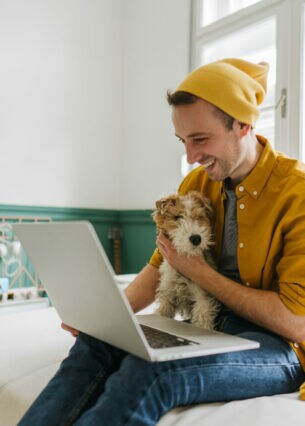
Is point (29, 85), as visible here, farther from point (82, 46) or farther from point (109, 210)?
point (109, 210)


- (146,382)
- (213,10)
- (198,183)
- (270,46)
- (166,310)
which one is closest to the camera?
(146,382)

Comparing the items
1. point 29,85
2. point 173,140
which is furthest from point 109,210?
point 29,85

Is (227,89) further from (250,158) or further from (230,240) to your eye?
(230,240)

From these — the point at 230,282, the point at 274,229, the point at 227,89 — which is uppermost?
the point at 227,89

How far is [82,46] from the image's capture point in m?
3.35

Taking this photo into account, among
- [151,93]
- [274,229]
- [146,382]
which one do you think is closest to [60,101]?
[151,93]

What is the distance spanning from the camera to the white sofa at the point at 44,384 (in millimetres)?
854

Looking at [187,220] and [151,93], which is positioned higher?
[151,93]

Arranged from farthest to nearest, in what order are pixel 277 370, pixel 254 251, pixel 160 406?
pixel 254 251 → pixel 277 370 → pixel 160 406

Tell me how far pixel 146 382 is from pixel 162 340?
0.41ft

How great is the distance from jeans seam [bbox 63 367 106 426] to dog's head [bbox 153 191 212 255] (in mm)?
404

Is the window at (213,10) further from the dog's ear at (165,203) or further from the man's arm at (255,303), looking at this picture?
the man's arm at (255,303)

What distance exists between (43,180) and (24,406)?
87.3 inches

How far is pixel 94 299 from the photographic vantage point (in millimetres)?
873
